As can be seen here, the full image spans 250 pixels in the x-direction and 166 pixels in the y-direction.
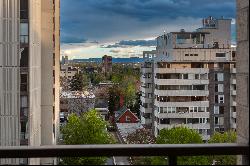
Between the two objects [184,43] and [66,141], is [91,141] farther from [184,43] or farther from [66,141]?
[184,43]

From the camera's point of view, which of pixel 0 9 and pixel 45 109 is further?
pixel 45 109

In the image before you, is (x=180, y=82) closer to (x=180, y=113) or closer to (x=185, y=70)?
(x=185, y=70)

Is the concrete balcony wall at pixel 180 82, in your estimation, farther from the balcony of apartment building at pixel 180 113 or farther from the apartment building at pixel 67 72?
the apartment building at pixel 67 72

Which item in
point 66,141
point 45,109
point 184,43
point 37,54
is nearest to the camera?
point 37,54

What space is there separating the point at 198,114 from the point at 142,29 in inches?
1409

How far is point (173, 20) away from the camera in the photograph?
6369cm

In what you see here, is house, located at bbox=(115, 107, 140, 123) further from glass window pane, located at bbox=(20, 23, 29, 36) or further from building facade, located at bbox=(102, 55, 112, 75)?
building facade, located at bbox=(102, 55, 112, 75)

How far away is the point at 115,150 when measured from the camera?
253 cm

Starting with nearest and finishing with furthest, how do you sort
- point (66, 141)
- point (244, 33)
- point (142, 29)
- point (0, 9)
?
point (244, 33) → point (0, 9) → point (66, 141) → point (142, 29)

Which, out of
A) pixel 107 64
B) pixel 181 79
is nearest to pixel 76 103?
pixel 181 79

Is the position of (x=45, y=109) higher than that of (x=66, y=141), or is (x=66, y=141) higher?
(x=45, y=109)

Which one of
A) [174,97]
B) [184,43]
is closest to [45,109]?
[174,97]

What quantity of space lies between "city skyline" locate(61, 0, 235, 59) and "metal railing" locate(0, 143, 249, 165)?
166 ft

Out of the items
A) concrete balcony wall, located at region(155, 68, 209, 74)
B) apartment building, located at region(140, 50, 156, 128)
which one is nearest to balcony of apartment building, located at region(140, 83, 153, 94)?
apartment building, located at region(140, 50, 156, 128)
